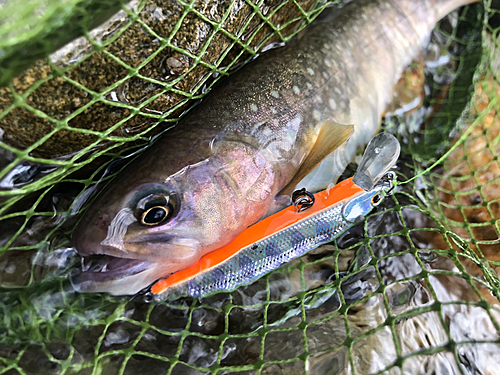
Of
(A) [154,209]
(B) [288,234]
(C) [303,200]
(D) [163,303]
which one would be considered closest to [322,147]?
(C) [303,200]

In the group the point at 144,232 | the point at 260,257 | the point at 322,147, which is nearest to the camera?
the point at 144,232

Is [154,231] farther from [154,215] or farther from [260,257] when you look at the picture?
[260,257]

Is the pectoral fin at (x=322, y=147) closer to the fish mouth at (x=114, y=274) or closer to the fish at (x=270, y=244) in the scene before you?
the fish at (x=270, y=244)

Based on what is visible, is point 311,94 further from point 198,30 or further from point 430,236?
point 430,236

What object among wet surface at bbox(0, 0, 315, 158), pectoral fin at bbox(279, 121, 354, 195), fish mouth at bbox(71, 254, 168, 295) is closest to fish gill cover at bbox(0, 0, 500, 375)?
wet surface at bbox(0, 0, 315, 158)

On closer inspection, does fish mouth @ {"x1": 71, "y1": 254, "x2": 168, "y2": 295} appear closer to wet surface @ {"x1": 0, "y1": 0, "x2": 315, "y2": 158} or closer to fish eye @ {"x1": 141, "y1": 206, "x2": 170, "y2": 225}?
fish eye @ {"x1": 141, "y1": 206, "x2": 170, "y2": 225}
